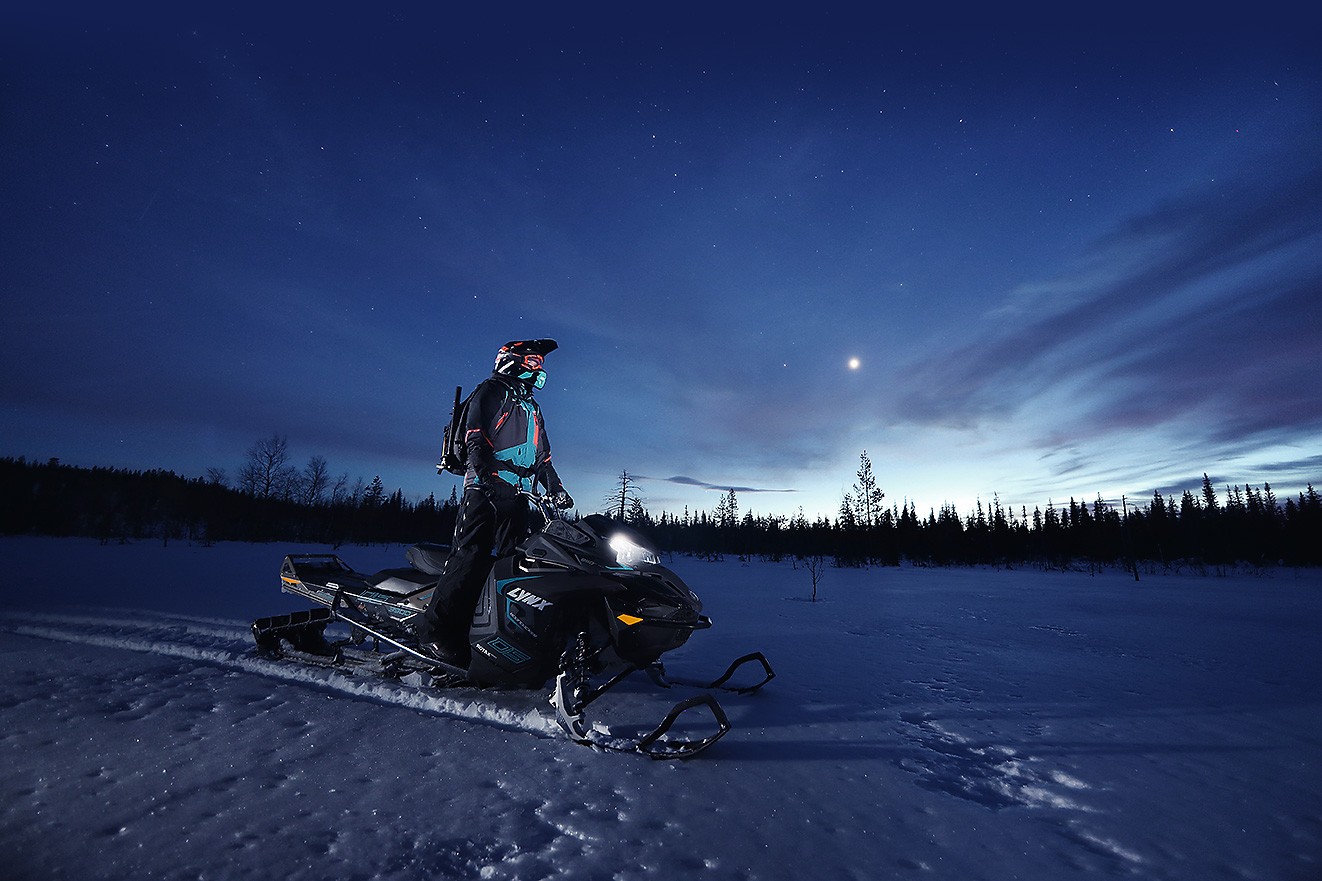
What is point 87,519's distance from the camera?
141 feet

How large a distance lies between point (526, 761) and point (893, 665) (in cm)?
390

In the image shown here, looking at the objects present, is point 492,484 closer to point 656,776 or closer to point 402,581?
point 402,581

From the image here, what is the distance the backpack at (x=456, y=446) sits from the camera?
400cm

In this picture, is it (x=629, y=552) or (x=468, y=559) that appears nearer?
(x=629, y=552)

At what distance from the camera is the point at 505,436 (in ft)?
13.2

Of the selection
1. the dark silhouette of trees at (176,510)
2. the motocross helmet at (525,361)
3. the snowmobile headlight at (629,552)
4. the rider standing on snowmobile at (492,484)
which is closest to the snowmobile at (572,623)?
the snowmobile headlight at (629,552)

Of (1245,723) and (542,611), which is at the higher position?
(542,611)

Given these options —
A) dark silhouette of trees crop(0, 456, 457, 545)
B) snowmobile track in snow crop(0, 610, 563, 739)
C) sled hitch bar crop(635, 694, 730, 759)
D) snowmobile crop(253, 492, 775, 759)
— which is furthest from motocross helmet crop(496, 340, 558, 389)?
dark silhouette of trees crop(0, 456, 457, 545)

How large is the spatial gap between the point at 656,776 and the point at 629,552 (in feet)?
4.02

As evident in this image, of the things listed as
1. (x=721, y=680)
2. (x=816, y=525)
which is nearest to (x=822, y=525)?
(x=816, y=525)

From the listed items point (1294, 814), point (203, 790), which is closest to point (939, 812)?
point (1294, 814)

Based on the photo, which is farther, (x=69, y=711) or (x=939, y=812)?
(x=69, y=711)

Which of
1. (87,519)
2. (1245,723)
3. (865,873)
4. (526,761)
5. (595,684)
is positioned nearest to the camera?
(865,873)

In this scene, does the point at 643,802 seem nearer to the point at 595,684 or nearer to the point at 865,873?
the point at 865,873
